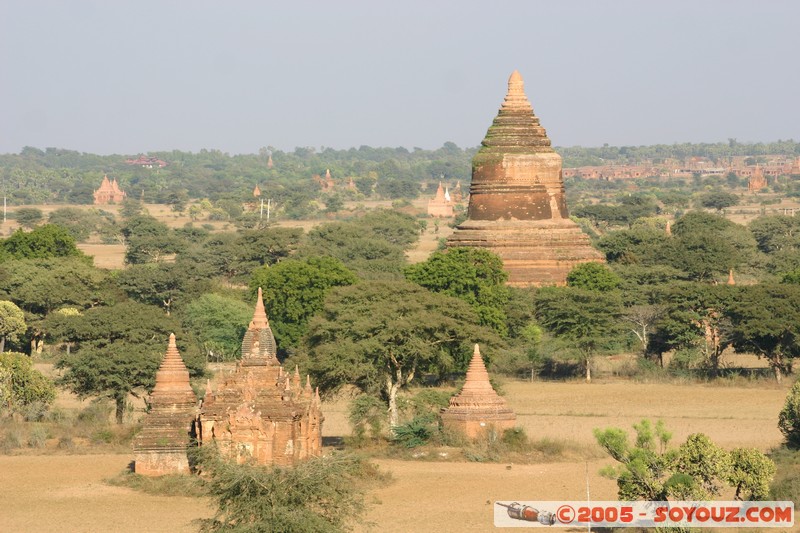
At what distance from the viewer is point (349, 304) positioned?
48.2m

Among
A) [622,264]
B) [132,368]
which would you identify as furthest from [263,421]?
[622,264]

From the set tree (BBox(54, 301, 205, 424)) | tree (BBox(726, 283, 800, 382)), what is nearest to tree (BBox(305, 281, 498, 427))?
tree (BBox(54, 301, 205, 424))

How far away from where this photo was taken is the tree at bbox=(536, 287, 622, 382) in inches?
2208

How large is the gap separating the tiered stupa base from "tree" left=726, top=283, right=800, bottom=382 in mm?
10961

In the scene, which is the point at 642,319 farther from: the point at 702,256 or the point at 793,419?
the point at 793,419

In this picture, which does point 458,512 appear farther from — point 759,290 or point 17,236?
point 17,236

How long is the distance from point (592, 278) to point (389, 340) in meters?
19.7

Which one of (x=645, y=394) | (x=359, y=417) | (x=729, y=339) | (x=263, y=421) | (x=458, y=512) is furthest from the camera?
(x=729, y=339)

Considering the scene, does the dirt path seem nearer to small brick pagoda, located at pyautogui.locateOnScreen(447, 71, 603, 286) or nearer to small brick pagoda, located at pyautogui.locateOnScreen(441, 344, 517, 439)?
small brick pagoda, located at pyautogui.locateOnScreen(441, 344, 517, 439)

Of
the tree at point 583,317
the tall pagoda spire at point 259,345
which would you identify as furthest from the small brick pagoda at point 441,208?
the tall pagoda spire at point 259,345

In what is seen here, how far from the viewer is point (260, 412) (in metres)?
36.9

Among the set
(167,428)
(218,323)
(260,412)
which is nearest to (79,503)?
(167,428)

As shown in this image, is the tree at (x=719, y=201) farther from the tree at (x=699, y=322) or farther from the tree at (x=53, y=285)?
the tree at (x=699, y=322)

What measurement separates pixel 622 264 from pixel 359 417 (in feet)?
101
